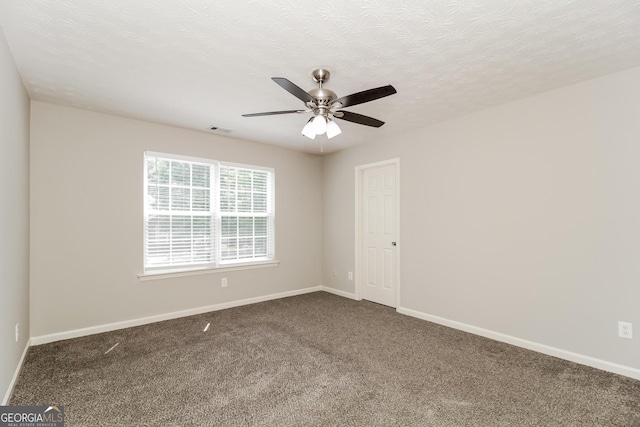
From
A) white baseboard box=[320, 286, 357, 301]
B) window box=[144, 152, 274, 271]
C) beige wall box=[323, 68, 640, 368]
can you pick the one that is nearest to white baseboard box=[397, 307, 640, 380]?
beige wall box=[323, 68, 640, 368]

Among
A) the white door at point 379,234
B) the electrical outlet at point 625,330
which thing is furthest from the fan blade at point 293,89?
the electrical outlet at point 625,330

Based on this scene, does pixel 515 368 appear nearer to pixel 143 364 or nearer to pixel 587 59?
pixel 587 59

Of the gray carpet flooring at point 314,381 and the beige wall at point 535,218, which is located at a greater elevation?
the beige wall at point 535,218

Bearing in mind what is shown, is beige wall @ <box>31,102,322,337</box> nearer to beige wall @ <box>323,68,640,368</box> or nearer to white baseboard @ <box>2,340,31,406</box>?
white baseboard @ <box>2,340,31,406</box>

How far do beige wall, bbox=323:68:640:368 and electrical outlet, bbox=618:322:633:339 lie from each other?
0.03 m

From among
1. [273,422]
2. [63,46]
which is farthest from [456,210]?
[63,46]

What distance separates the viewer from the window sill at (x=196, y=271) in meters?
3.91

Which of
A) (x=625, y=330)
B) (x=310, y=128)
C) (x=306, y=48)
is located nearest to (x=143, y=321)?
(x=310, y=128)

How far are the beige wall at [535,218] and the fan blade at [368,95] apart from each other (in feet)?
5.99

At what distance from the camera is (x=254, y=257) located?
195 inches

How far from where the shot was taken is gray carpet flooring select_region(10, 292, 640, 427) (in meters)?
2.03

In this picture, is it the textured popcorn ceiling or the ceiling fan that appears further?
the ceiling fan

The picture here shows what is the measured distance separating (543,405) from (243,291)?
3738mm

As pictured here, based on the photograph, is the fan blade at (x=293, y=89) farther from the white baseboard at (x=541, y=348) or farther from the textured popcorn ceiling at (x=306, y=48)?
the white baseboard at (x=541, y=348)
